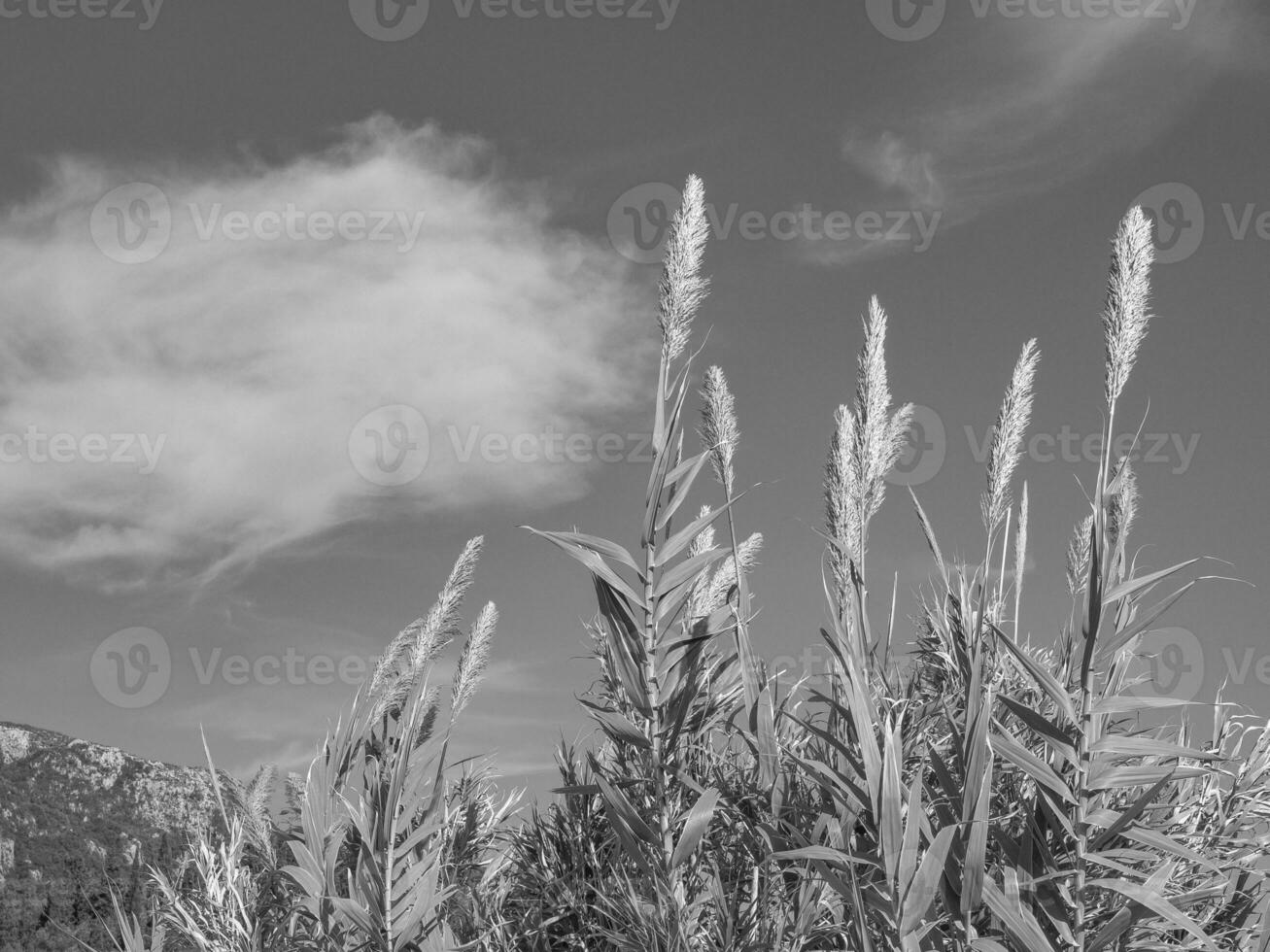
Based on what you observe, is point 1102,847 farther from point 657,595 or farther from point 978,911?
point 657,595

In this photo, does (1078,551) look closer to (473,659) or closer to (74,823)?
(473,659)

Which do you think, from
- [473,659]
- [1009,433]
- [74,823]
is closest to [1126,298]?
[1009,433]

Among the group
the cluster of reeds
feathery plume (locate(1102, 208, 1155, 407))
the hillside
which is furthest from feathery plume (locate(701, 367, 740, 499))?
the hillside

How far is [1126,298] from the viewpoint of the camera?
119 inches

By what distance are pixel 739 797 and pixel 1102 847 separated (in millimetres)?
1025

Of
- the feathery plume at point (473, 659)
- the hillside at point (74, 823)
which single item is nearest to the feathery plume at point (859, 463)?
the feathery plume at point (473, 659)

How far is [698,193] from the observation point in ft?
10.2

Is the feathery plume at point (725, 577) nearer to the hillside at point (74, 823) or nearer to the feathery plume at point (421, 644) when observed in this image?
the feathery plume at point (421, 644)

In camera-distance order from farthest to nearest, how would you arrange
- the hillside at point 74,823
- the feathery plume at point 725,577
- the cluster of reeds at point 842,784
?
1. the hillside at point 74,823
2. the feathery plume at point 725,577
3. the cluster of reeds at point 842,784

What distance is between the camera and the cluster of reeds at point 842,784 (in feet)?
7.79

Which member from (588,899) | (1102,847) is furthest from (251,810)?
(1102,847)

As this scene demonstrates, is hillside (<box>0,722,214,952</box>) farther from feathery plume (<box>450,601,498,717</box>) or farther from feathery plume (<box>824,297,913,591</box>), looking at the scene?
feathery plume (<box>824,297,913,591</box>)

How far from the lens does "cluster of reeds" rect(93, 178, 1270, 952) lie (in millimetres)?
2373

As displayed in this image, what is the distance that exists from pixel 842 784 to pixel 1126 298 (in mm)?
1723
